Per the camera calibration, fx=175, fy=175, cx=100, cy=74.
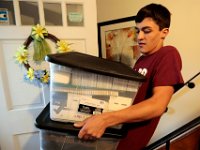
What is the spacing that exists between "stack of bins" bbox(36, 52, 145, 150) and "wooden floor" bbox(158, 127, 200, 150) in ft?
4.21

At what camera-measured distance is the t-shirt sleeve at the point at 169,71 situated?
725 millimetres

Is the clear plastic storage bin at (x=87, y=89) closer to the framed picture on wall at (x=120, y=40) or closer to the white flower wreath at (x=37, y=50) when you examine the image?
the white flower wreath at (x=37, y=50)

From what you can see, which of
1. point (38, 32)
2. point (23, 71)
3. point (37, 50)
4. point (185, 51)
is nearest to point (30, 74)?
point (23, 71)

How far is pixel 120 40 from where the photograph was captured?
6.84ft

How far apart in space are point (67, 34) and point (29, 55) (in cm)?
37

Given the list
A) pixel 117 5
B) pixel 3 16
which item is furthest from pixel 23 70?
pixel 117 5

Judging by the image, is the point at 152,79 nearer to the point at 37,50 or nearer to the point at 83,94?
the point at 83,94

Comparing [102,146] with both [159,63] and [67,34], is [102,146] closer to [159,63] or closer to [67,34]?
[159,63]

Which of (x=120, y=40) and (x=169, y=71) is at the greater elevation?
(x=120, y=40)

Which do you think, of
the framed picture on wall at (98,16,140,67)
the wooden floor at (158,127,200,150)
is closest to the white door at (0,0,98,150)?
the framed picture on wall at (98,16,140,67)

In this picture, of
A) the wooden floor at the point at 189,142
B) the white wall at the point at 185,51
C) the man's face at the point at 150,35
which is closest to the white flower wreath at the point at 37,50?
the man's face at the point at 150,35

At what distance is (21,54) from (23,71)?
0.16m

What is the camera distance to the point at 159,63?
0.80m

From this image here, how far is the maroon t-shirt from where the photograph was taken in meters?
0.73
